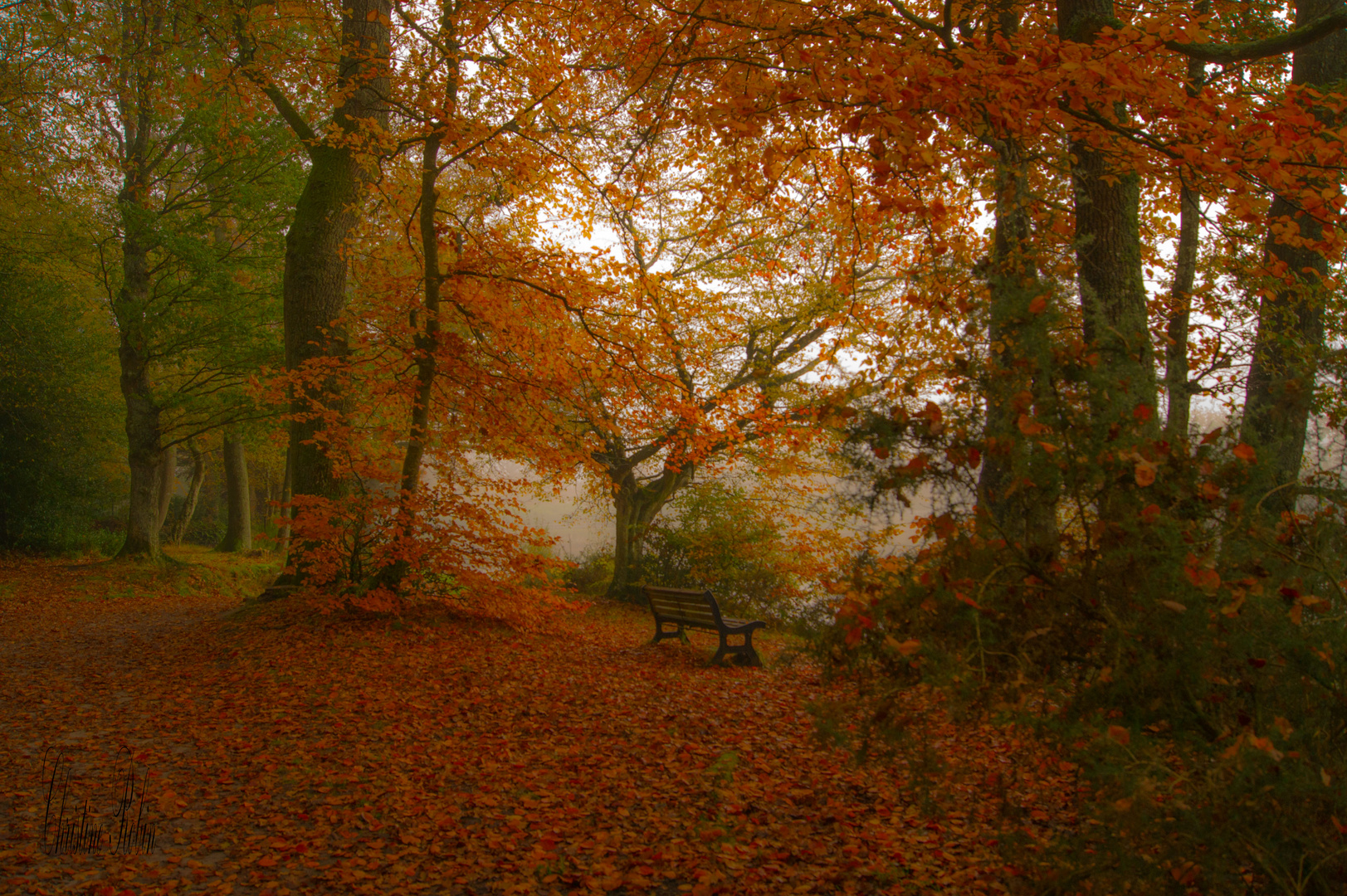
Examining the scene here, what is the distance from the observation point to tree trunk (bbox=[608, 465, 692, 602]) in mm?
15664

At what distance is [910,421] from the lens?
2719 mm

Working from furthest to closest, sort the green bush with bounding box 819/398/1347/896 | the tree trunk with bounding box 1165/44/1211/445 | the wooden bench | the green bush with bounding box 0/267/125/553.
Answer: the green bush with bounding box 0/267/125/553
the wooden bench
the tree trunk with bounding box 1165/44/1211/445
the green bush with bounding box 819/398/1347/896

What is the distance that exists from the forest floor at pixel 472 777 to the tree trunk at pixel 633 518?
762 centimetres

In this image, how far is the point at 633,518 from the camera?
15.8 meters

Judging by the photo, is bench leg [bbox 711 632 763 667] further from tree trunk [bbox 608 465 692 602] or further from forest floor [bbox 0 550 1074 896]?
tree trunk [bbox 608 465 692 602]

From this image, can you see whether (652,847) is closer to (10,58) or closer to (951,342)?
(951,342)

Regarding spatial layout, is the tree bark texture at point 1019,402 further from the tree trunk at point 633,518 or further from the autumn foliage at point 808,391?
the tree trunk at point 633,518

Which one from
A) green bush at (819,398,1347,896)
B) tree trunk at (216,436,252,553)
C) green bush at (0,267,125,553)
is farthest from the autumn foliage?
tree trunk at (216,436,252,553)

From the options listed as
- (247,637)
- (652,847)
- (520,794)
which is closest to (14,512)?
(247,637)

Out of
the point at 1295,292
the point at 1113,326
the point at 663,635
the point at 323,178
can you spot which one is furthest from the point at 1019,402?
the point at 323,178

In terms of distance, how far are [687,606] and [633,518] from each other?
699 centimetres

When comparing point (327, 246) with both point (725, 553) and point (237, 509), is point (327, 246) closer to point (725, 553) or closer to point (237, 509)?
point (725, 553)

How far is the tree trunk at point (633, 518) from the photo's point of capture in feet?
51.4

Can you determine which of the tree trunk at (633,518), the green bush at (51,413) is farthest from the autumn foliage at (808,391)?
the green bush at (51,413)
